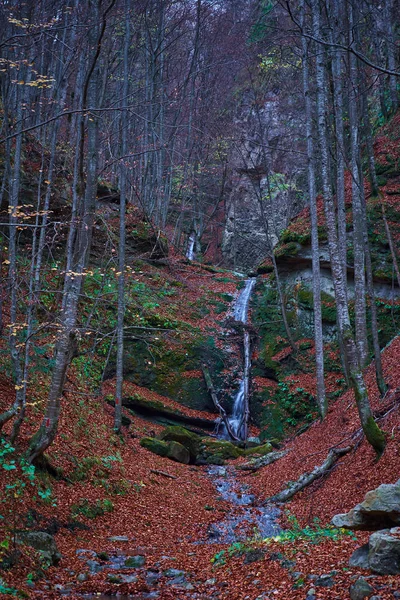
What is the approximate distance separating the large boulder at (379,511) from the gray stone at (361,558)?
14.9 inches

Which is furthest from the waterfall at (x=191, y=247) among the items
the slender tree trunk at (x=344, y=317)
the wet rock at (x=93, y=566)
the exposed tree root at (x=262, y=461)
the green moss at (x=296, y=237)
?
the wet rock at (x=93, y=566)

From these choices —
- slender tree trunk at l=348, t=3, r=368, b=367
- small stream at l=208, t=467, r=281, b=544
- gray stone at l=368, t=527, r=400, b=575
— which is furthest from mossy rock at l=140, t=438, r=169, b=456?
gray stone at l=368, t=527, r=400, b=575

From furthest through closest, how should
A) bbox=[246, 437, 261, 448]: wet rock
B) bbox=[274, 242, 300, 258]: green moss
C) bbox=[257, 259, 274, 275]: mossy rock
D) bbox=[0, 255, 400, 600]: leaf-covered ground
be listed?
1. bbox=[257, 259, 274, 275]: mossy rock
2. bbox=[274, 242, 300, 258]: green moss
3. bbox=[246, 437, 261, 448]: wet rock
4. bbox=[0, 255, 400, 600]: leaf-covered ground

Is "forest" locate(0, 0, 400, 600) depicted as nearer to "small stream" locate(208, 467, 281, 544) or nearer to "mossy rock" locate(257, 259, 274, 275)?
"small stream" locate(208, 467, 281, 544)

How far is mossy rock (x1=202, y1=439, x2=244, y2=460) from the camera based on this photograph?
1444 cm

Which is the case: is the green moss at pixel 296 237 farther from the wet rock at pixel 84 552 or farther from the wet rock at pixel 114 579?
the wet rock at pixel 114 579

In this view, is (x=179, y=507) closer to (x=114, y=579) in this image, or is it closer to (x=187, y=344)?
(x=114, y=579)

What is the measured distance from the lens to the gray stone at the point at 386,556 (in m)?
4.48

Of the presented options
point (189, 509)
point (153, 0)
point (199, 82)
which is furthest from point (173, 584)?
point (199, 82)

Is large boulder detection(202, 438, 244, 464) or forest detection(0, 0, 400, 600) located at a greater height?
forest detection(0, 0, 400, 600)

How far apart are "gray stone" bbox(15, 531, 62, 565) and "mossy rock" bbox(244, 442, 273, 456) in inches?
359

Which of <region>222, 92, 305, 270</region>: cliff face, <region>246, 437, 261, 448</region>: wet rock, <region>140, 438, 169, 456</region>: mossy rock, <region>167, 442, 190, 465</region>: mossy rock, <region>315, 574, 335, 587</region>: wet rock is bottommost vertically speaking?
<region>246, 437, 261, 448</region>: wet rock

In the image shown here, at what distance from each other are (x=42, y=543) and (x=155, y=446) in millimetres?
7382

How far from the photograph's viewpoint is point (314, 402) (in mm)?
16281
